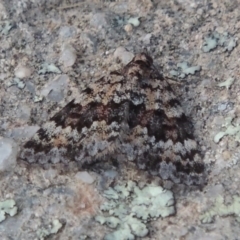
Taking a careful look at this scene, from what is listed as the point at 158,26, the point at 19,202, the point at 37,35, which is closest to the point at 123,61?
the point at 158,26

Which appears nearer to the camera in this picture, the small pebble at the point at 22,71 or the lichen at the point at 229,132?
the lichen at the point at 229,132

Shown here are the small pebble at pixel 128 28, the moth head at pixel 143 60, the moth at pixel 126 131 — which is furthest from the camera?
the small pebble at pixel 128 28

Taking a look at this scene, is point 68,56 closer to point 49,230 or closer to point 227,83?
point 227,83

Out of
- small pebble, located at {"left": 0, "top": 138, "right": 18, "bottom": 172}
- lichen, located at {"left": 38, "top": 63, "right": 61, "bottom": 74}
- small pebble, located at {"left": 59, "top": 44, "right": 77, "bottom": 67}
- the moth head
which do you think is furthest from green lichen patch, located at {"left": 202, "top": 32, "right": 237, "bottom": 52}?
small pebble, located at {"left": 0, "top": 138, "right": 18, "bottom": 172}

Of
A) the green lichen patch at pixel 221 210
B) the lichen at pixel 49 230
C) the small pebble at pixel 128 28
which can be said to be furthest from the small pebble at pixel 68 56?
the green lichen patch at pixel 221 210

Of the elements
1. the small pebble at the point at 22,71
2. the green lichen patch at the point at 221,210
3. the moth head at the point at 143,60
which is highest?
the small pebble at the point at 22,71

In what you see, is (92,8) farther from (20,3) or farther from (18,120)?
(18,120)

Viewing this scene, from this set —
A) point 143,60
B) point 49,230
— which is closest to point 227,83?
point 143,60

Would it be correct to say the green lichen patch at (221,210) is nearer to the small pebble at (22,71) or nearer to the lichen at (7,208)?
the lichen at (7,208)
